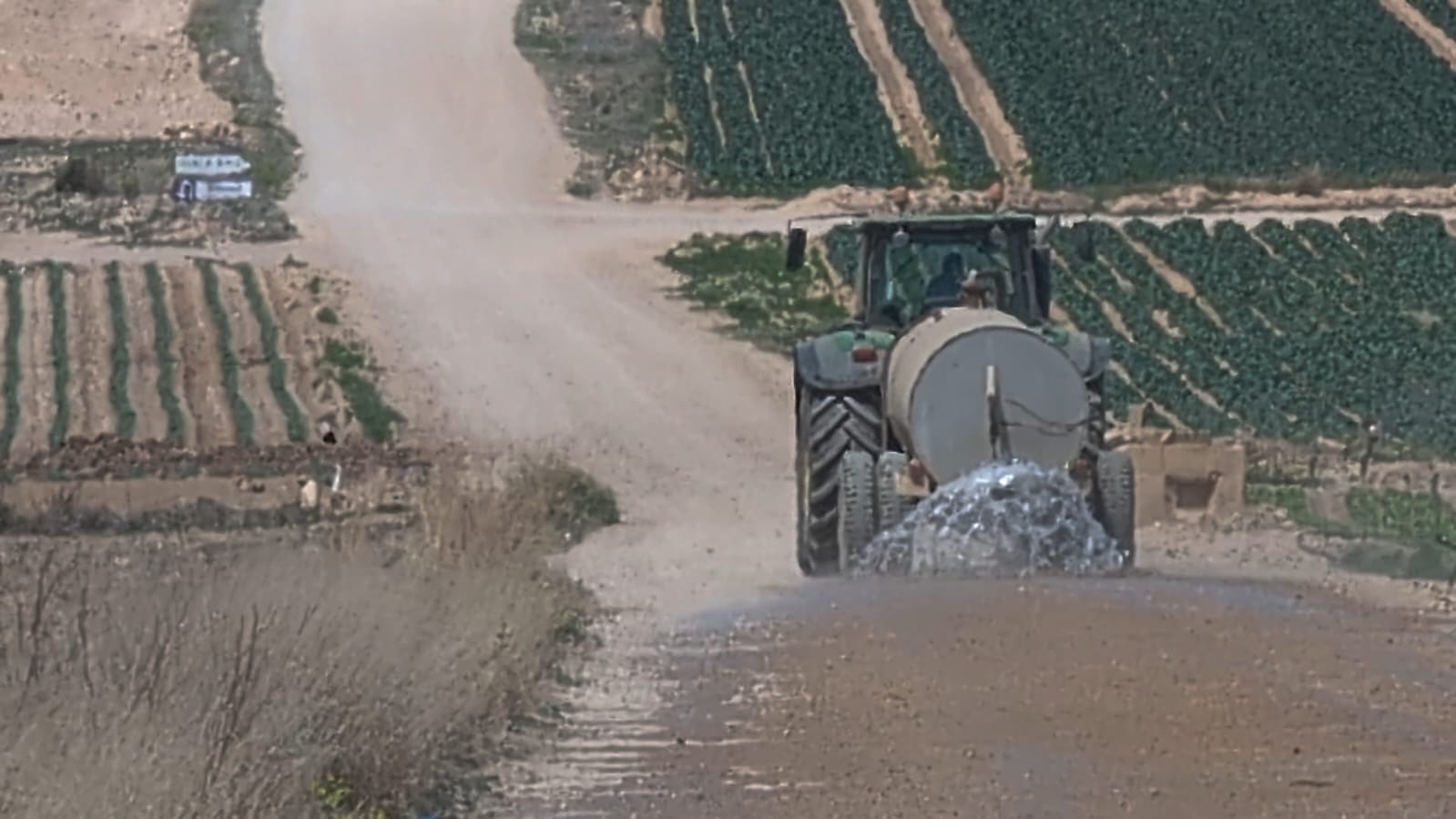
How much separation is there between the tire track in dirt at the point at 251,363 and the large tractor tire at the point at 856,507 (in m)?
14.6

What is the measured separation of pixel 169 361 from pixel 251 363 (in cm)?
105

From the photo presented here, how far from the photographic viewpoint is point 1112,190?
49188mm

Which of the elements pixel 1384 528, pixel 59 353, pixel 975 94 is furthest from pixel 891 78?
pixel 1384 528

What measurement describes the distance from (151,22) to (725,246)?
2407 cm

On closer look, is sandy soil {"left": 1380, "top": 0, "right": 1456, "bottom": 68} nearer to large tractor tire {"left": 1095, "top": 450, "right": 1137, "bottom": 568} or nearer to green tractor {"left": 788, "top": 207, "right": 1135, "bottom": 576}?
green tractor {"left": 788, "top": 207, "right": 1135, "bottom": 576}

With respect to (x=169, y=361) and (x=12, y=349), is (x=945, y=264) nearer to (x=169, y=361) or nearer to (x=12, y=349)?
(x=169, y=361)

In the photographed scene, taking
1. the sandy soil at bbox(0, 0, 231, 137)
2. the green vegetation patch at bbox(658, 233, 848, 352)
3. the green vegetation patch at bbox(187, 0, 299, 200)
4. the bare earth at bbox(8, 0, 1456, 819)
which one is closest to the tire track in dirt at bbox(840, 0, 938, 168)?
the green vegetation patch at bbox(658, 233, 848, 352)

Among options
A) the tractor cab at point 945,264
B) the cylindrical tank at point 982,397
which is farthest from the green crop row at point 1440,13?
the cylindrical tank at point 982,397

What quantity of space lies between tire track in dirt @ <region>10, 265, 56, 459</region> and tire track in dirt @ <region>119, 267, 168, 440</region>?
100 centimetres

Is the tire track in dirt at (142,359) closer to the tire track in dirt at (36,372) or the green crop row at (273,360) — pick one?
the tire track in dirt at (36,372)

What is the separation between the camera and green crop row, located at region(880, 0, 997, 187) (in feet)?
165

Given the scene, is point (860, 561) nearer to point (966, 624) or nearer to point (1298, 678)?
point (966, 624)

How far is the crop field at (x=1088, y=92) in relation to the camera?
50.4 m

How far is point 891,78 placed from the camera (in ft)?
185
